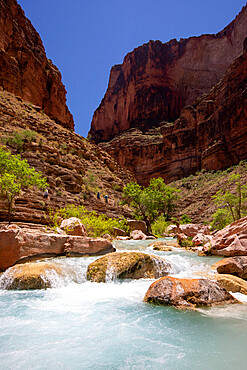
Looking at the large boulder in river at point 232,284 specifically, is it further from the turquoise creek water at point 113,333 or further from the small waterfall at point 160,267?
the small waterfall at point 160,267

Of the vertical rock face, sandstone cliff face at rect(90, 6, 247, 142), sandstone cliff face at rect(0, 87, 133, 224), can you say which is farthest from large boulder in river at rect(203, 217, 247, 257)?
sandstone cliff face at rect(90, 6, 247, 142)

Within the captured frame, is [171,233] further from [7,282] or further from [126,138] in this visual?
[126,138]

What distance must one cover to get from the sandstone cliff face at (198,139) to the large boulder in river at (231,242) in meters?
41.4

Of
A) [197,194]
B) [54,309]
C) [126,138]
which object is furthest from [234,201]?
[126,138]

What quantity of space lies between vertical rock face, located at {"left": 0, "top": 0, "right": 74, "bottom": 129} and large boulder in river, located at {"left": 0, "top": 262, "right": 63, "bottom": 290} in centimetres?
3542

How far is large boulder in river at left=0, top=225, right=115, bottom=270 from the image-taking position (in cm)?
856

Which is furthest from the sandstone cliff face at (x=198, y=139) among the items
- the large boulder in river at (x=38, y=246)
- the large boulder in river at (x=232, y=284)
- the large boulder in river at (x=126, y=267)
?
the large boulder in river at (x=232, y=284)

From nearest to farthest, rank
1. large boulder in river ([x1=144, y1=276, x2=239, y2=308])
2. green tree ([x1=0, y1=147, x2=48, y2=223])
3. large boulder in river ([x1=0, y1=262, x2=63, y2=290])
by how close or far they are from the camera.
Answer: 1. large boulder in river ([x1=144, y1=276, x2=239, y2=308])
2. large boulder in river ([x1=0, y1=262, x2=63, y2=290])
3. green tree ([x1=0, y1=147, x2=48, y2=223])

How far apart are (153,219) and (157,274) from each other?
2300cm

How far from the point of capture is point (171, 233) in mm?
26250

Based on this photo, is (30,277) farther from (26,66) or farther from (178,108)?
(178,108)

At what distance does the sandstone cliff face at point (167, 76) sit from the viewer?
7844 centimetres

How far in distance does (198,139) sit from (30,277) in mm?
60060

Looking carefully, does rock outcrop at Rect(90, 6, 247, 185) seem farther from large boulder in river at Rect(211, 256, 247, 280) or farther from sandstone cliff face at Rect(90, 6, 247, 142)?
large boulder in river at Rect(211, 256, 247, 280)
